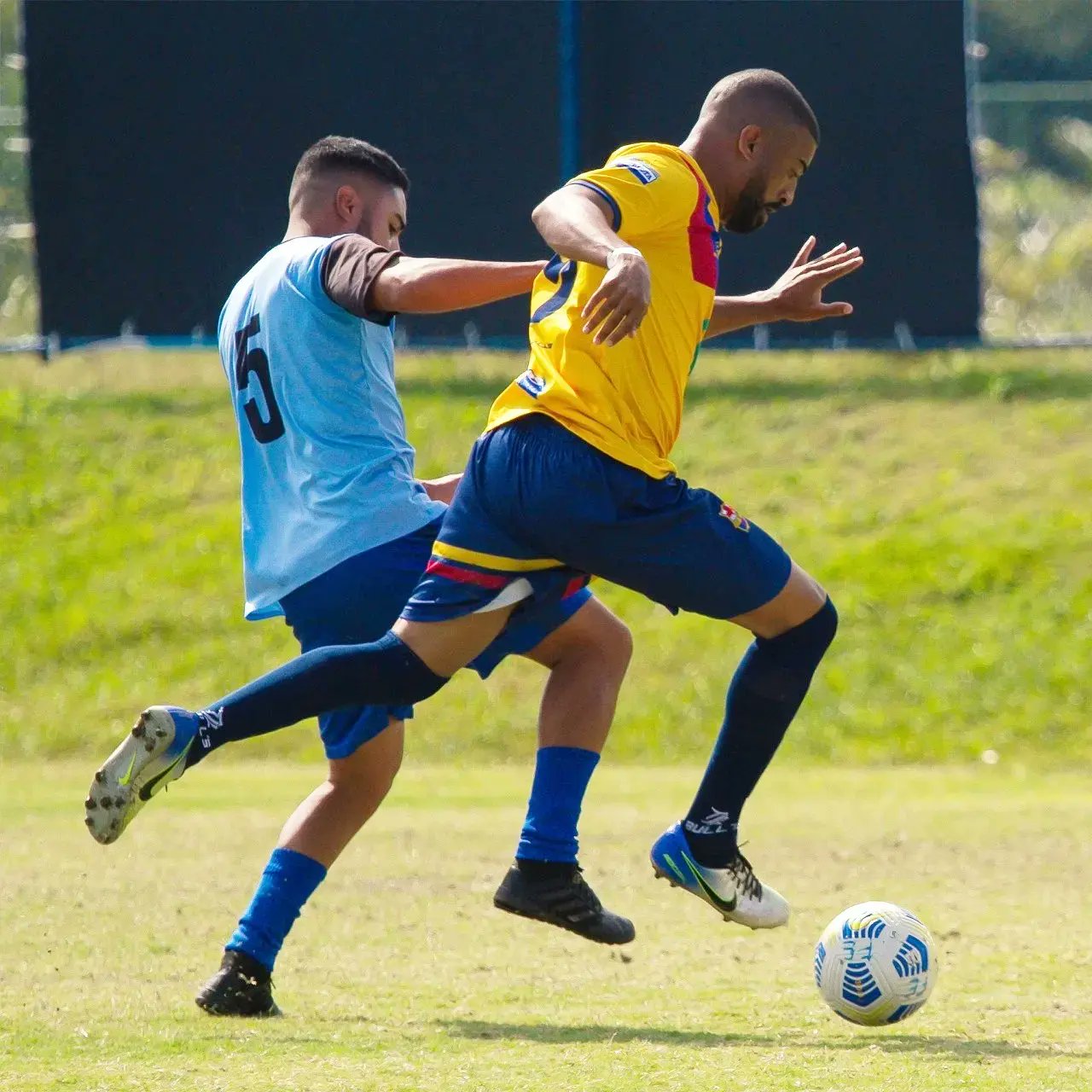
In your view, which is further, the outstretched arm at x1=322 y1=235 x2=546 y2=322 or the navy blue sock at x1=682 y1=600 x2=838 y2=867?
the navy blue sock at x1=682 y1=600 x2=838 y2=867

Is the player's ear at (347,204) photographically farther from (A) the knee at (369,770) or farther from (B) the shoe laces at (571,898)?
(B) the shoe laces at (571,898)

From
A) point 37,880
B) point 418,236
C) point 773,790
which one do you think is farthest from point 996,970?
point 418,236

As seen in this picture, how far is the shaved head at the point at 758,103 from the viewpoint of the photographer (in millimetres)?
4957

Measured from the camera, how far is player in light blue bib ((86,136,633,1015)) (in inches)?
196

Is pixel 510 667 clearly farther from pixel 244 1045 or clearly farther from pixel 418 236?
pixel 244 1045

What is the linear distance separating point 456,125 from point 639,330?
9.53 m

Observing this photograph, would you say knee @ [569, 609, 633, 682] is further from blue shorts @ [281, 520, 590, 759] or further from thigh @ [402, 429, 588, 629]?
thigh @ [402, 429, 588, 629]

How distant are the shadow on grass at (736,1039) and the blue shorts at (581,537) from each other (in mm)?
1019

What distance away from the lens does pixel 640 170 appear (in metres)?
4.72

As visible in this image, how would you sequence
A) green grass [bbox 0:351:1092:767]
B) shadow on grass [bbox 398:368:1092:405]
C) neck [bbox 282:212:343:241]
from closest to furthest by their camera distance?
neck [bbox 282:212:343:241] < green grass [bbox 0:351:1092:767] < shadow on grass [bbox 398:368:1092:405]

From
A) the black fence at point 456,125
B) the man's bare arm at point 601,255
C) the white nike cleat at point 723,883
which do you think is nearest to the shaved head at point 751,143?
the man's bare arm at point 601,255

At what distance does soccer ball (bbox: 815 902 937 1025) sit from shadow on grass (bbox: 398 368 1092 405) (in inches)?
426

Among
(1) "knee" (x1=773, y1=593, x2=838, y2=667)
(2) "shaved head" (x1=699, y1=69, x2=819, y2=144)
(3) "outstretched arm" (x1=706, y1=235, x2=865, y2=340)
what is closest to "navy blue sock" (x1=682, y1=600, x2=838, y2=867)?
(1) "knee" (x1=773, y1=593, x2=838, y2=667)

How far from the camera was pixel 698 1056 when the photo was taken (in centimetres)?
422
